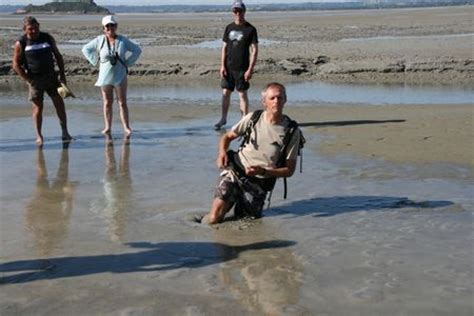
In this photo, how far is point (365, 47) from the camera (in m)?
25.0

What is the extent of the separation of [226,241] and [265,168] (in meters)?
0.72

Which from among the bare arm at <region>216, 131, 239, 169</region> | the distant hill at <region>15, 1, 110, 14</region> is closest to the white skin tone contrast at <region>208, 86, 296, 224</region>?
the bare arm at <region>216, 131, 239, 169</region>

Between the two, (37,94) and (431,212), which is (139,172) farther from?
(431,212)

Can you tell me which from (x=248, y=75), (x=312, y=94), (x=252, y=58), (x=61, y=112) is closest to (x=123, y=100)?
(x=61, y=112)

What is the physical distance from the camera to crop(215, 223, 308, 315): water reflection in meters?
4.33

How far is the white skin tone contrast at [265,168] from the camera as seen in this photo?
19.0 feet

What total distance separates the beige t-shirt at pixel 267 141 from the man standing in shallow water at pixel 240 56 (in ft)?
13.8

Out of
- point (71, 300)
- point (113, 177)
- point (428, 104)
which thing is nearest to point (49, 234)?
point (71, 300)

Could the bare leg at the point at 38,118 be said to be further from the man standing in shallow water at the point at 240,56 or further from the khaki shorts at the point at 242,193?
the khaki shorts at the point at 242,193

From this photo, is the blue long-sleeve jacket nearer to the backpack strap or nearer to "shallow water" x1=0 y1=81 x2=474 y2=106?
the backpack strap

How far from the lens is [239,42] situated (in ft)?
33.5

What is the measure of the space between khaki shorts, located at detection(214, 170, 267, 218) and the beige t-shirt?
0.56 feet

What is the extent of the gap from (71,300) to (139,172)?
3.65 m

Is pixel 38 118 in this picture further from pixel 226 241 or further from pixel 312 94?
pixel 312 94
